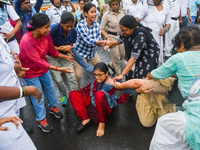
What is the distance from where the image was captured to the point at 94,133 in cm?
264

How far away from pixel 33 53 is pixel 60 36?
0.72 metres

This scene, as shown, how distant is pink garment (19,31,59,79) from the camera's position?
225 cm

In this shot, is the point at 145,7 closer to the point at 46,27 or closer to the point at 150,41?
the point at 150,41

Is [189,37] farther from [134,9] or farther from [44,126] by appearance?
[134,9]

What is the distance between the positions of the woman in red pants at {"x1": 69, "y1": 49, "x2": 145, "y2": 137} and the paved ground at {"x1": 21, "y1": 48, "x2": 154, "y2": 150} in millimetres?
137

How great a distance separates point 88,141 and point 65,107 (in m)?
0.98

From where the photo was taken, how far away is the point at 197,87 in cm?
146

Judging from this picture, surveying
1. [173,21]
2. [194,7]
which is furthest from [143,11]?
[194,7]

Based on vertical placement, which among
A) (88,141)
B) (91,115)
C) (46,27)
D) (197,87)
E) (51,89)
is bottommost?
(88,141)

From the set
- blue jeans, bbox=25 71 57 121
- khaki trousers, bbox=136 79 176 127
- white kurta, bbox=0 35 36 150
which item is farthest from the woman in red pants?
white kurta, bbox=0 35 36 150

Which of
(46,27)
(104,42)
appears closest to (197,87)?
(46,27)

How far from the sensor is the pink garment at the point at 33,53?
2246mm

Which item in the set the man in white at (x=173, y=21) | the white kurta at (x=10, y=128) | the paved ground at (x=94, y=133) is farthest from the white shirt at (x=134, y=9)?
the white kurta at (x=10, y=128)

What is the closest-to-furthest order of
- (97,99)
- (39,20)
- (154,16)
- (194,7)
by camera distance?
(39,20) → (97,99) → (154,16) → (194,7)
